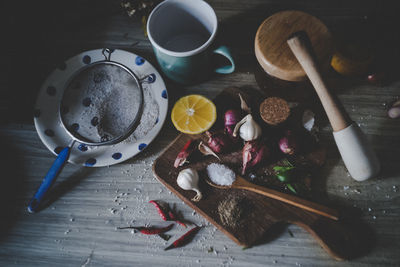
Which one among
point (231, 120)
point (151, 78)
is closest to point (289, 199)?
point (231, 120)

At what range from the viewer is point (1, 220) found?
0.85 meters

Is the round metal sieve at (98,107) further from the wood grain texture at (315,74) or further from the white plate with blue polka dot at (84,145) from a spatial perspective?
the wood grain texture at (315,74)

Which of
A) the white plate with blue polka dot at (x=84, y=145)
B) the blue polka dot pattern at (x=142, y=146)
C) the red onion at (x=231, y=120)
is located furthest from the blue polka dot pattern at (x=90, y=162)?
the red onion at (x=231, y=120)

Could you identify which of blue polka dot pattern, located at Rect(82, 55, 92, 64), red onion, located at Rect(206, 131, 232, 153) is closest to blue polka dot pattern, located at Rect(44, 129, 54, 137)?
blue polka dot pattern, located at Rect(82, 55, 92, 64)

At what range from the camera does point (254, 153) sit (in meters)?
0.79

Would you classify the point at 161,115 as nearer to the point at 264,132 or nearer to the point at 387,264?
the point at 264,132

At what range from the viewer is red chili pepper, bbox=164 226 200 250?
799mm

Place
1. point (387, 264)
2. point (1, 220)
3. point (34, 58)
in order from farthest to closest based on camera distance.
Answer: point (34, 58), point (1, 220), point (387, 264)

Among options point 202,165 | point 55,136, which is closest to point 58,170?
point 55,136

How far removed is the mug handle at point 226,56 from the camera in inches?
30.1

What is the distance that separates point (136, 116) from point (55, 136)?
24cm

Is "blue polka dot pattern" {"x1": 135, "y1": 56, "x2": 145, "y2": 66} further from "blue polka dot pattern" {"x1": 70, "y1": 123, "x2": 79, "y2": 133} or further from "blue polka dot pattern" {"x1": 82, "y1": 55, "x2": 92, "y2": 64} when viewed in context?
"blue polka dot pattern" {"x1": 70, "y1": 123, "x2": 79, "y2": 133}

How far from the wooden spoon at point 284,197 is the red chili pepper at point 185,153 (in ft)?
0.28

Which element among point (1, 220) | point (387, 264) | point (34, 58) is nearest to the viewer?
point (387, 264)
